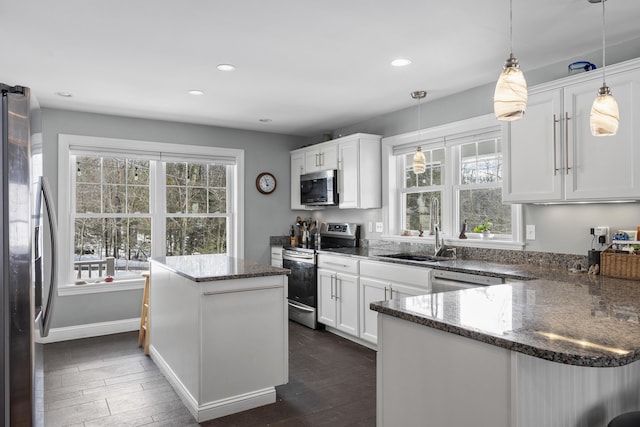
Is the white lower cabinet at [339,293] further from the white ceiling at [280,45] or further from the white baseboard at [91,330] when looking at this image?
the white baseboard at [91,330]

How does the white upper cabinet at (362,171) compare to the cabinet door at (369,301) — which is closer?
the cabinet door at (369,301)

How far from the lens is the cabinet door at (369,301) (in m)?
3.82

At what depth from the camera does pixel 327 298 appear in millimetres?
4484

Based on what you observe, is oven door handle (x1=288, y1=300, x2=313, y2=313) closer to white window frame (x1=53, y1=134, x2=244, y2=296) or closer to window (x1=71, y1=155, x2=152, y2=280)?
white window frame (x1=53, y1=134, x2=244, y2=296)

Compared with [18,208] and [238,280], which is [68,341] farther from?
[18,208]

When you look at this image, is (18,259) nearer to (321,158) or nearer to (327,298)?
(327,298)

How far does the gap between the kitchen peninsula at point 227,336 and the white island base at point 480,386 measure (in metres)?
1.28

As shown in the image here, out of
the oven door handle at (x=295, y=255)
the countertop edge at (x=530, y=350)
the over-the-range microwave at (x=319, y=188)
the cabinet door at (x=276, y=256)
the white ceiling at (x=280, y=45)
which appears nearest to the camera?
the countertop edge at (x=530, y=350)

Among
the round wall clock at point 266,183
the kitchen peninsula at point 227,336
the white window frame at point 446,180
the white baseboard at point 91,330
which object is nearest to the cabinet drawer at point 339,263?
the white window frame at point 446,180

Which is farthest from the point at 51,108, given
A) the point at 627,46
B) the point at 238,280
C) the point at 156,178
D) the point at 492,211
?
the point at 627,46

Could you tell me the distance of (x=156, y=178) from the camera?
195 inches

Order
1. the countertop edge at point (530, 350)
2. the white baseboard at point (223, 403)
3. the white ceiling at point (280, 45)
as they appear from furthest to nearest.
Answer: the white baseboard at point (223, 403) → the white ceiling at point (280, 45) → the countertop edge at point (530, 350)

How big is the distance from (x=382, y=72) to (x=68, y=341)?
13.2ft

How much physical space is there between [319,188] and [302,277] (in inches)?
42.9
